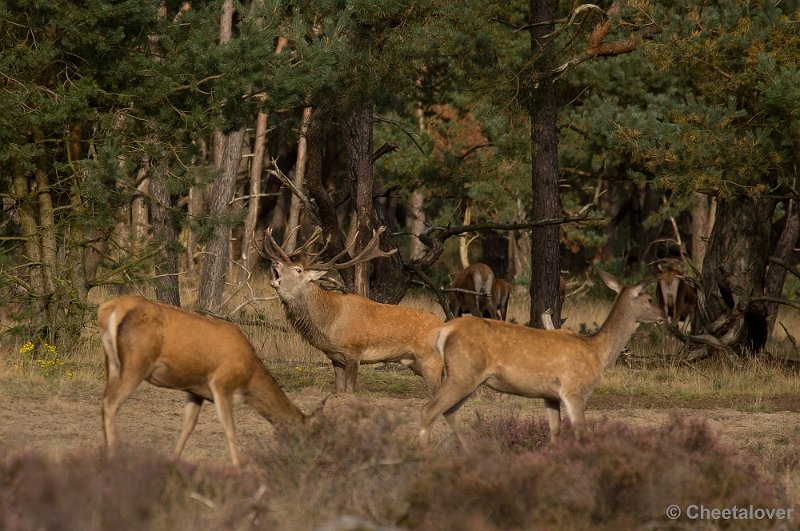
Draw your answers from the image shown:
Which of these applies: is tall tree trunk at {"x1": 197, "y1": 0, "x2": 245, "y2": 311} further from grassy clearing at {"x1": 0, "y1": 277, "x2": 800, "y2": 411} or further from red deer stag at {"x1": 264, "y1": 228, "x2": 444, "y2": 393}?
red deer stag at {"x1": 264, "y1": 228, "x2": 444, "y2": 393}

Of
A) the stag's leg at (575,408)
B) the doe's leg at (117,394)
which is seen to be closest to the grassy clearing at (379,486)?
the doe's leg at (117,394)

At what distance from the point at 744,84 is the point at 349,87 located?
5.06m

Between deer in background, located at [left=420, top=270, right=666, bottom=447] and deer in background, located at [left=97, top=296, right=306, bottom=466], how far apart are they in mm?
1358

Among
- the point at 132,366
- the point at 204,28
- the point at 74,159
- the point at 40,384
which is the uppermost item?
the point at 204,28

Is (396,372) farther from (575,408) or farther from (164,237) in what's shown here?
(575,408)

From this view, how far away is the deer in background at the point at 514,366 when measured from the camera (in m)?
9.76

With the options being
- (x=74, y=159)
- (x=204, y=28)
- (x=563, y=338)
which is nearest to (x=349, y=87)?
(x=204, y=28)

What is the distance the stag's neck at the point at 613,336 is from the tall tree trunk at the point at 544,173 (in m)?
6.51

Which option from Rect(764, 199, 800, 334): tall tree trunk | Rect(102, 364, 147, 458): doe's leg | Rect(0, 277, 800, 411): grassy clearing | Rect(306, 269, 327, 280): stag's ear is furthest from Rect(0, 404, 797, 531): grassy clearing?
Rect(764, 199, 800, 334): tall tree trunk

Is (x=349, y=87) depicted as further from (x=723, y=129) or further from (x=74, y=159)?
(x=723, y=129)

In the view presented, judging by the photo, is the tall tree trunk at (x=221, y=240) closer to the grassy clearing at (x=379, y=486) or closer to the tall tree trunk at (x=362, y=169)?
the tall tree trunk at (x=362, y=169)

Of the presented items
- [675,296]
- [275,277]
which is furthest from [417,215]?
[275,277]

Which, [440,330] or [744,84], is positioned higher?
[744,84]

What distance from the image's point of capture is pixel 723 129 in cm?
1497
